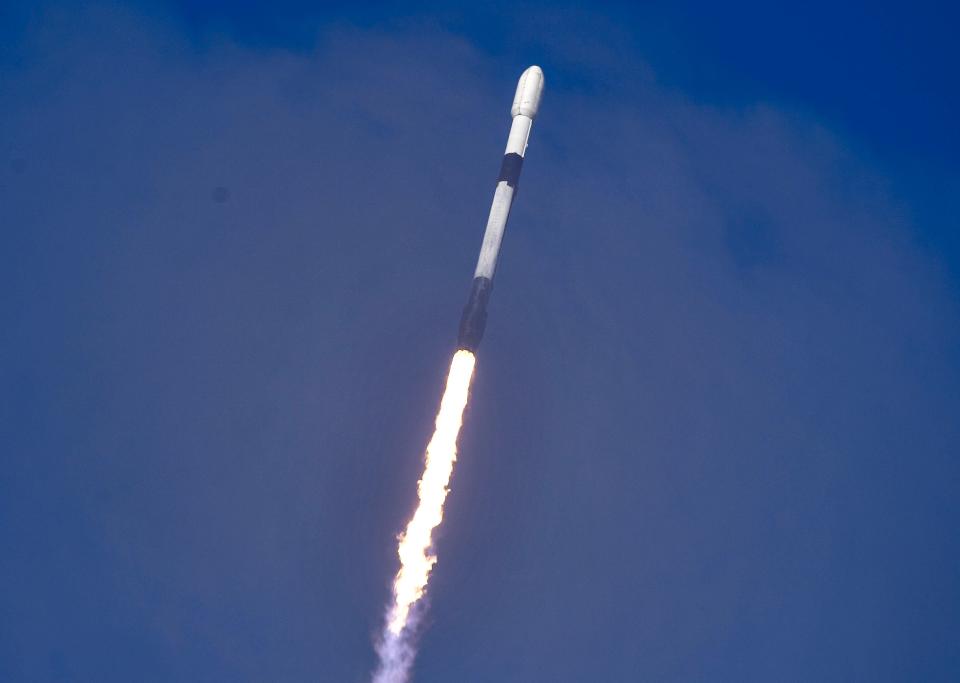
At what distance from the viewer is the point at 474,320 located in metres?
44.4

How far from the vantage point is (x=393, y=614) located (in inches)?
1965

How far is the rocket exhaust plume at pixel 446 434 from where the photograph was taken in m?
45.6

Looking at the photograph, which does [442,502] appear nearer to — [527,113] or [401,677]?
[401,677]

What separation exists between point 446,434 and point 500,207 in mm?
10135

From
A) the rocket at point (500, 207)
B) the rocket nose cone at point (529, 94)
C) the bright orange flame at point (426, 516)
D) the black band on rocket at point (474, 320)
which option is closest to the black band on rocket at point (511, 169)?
the rocket at point (500, 207)

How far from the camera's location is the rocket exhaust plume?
4562 centimetres

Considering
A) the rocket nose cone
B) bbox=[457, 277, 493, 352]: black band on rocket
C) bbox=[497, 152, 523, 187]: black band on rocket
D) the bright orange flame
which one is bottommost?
the bright orange flame

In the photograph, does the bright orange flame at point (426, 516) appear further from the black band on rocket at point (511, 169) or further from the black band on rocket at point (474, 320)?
the black band on rocket at point (511, 169)

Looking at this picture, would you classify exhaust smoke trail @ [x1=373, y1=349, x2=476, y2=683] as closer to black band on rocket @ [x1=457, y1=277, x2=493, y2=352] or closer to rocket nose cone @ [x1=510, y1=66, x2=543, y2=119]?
black band on rocket @ [x1=457, y1=277, x2=493, y2=352]

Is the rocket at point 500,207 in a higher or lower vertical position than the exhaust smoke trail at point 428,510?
higher

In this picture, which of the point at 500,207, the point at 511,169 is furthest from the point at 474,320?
the point at 511,169

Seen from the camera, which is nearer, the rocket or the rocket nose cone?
the rocket

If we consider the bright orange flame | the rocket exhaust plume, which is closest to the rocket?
the rocket exhaust plume

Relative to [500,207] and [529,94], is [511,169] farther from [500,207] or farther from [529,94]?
[529,94]
